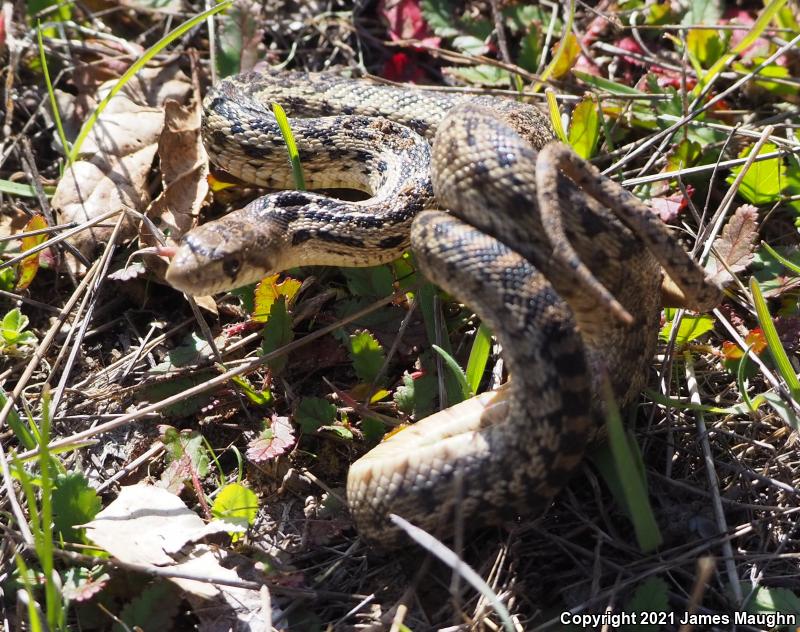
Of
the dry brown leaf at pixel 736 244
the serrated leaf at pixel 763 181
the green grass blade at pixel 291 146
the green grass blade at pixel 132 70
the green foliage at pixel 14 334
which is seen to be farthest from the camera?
the green grass blade at pixel 132 70

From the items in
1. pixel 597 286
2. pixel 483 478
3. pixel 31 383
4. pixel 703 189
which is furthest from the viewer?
pixel 703 189

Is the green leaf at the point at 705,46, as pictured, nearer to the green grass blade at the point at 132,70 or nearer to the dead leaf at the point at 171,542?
the green grass blade at the point at 132,70

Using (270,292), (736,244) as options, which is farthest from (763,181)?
(270,292)

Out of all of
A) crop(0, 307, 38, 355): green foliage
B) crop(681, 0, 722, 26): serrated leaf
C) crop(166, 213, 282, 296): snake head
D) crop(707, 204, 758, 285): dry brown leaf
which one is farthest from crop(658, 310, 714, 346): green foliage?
crop(0, 307, 38, 355): green foliage

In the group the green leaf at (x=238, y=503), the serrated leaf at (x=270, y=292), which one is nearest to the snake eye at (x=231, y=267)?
the serrated leaf at (x=270, y=292)

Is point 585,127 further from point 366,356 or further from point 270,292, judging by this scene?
point 270,292

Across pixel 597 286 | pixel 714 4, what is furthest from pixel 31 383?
pixel 714 4

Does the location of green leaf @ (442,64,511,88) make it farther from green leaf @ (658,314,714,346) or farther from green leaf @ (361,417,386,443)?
green leaf @ (361,417,386,443)

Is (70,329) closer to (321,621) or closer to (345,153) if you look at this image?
(345,153)
